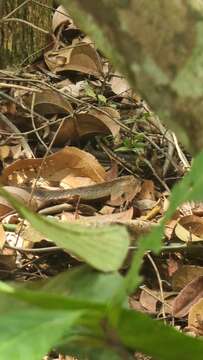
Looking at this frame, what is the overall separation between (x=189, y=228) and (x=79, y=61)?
3.72 feet

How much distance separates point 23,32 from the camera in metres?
2.98

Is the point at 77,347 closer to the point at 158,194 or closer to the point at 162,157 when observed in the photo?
the point at 158,194

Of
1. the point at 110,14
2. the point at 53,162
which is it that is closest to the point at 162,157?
the point at 53,162

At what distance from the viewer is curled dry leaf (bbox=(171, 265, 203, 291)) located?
186 cm

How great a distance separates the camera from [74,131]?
8.13ft

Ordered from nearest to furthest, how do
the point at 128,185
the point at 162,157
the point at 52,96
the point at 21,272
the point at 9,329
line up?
the point at 9,329, the point at 21,272, the point at 128,185, the point at 162,157, the point at 52,96

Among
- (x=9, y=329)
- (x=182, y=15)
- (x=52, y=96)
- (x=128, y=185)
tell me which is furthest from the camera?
(x=52, y=96)

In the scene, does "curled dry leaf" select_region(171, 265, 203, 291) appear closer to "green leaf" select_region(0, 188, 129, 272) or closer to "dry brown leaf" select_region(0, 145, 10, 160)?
"dry brown leaf" select_region(0, 145, 10, 160)

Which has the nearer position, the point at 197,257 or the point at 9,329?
the point at 9,329

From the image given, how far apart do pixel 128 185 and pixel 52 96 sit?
19.9 inches

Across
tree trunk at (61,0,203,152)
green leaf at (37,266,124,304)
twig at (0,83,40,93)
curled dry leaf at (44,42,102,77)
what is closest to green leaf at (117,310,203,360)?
green leaf at (37,266,124,304)

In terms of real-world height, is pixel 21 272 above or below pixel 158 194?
below

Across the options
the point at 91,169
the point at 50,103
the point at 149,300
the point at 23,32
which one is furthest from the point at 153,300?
the point at 23,32

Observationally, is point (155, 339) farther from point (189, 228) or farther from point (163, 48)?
point (189, 228)
